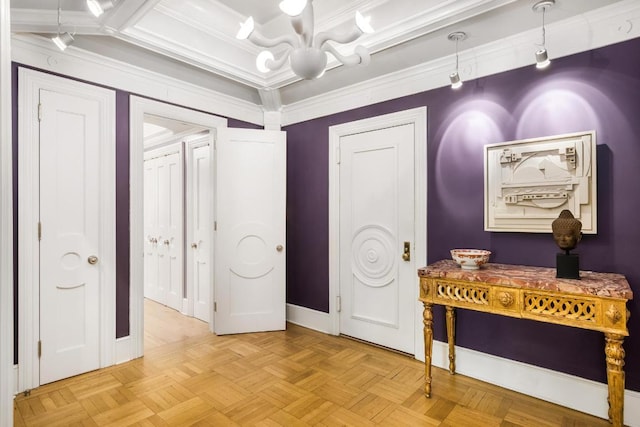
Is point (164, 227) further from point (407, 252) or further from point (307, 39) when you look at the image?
point (307, 39)

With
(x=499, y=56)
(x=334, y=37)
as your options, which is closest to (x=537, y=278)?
(x=499, y=56)

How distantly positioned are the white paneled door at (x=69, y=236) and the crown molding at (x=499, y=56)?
228 cm

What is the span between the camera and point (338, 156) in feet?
12.3

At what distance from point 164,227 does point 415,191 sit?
141 inches

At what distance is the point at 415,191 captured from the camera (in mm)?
3156

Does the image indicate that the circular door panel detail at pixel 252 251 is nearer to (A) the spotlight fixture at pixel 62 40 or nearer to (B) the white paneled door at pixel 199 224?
(B) the white paneled door at pixel 199 224

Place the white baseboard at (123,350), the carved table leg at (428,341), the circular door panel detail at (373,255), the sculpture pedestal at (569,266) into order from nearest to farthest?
the sculpture pedestal at (569,266)
the carved table leg at (428,341)
the white baseboard at (123,350)
the circular door panel detail at (373,255)

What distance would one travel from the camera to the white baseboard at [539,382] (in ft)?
7.43

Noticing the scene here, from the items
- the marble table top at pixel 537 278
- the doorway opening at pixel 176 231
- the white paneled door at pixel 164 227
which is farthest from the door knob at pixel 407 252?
the white paneled door at pixel 164 227

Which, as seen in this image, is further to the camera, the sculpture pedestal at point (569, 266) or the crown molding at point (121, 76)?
the crown molding at point (121, 76)

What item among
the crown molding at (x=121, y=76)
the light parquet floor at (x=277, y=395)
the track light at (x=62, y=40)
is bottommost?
the light parquet floor at (x=277, y=395)

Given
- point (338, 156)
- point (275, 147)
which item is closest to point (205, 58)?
point (275, 147)

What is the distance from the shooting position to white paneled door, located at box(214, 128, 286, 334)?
378cm

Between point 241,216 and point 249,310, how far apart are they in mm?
1038
